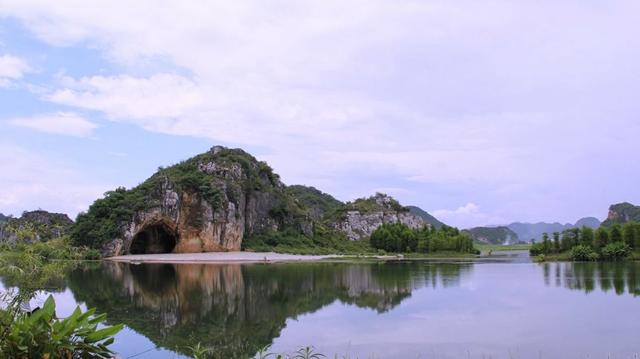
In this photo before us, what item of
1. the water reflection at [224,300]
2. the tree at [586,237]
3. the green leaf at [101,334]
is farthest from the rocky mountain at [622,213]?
the green leaf at [101,334]

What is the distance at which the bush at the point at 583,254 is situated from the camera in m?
63.4

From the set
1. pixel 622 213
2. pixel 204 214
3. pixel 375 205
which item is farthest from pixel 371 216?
pixel 622 213

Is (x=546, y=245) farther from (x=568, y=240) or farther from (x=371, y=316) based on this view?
(x=371, y=316)

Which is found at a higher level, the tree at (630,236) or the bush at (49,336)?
the tree at (630,236)

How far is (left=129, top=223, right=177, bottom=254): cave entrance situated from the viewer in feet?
234

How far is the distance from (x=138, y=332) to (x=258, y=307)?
6.22m

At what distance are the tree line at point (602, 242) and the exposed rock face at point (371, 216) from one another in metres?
43.6

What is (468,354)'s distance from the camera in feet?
44.0

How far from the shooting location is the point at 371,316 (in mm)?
20031

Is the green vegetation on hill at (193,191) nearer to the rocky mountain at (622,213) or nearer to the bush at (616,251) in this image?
the bush at (616,251)

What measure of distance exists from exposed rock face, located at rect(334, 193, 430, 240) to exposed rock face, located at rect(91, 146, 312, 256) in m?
28.5

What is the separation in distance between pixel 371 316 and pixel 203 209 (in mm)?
53270

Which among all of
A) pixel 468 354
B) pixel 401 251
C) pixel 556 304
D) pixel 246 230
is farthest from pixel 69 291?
pixel 401 251

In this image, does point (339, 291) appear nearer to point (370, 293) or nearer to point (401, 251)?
point (370, 293)
